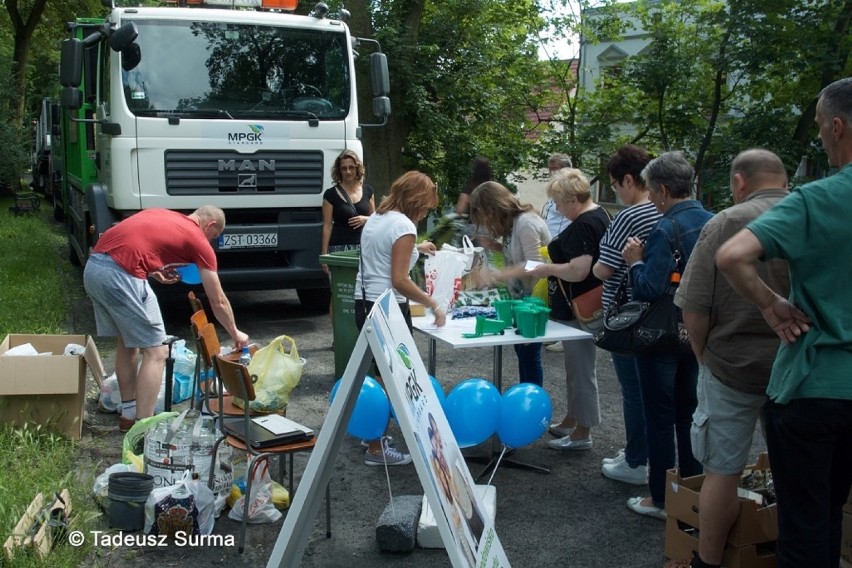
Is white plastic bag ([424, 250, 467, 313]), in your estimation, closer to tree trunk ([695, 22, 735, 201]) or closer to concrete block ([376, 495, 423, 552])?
concrete block ([376, 495, 423, 552])

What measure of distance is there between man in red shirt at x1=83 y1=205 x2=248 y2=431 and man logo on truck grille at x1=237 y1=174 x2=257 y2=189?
2958 mm

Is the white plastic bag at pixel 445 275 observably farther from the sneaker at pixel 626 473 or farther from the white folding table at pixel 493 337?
the sneaker at pixel 626 473

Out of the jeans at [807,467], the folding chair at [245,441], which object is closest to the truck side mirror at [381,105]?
the folding chair at [245,441]

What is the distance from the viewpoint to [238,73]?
28.1 feet

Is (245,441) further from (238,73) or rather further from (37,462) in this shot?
(238,73)

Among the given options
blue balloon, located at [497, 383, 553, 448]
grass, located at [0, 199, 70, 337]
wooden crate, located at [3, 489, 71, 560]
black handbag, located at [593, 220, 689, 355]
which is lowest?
grass, located at [0, 199, 70, 337]

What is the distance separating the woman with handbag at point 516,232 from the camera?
569 centimetres

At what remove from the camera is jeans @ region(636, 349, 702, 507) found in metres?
4.32

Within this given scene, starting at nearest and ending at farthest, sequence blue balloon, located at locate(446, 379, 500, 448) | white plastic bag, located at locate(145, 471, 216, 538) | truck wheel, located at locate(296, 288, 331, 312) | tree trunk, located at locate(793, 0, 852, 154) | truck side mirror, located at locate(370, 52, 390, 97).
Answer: white plastic bag, located at locate(145, 471, 216, 538), blue balloon, located at locate(446, 379, 500, 448), truck side mirror, located at locate(370, 52, 390, 97), truck wheel, located at locate(296, 288, 331, 312), tree trunk, located at locate(793, 0, 852, 154)

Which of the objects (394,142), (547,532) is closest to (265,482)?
(547,532)

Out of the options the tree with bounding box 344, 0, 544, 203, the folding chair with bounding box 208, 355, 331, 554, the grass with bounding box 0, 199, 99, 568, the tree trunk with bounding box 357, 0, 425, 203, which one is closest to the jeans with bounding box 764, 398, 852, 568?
the folding chair with bounding box 208, 355, 331, 554

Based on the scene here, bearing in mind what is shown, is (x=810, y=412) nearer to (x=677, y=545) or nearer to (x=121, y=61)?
(x=677, y=545)

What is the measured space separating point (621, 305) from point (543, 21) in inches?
560

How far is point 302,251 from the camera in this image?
8945 mm
